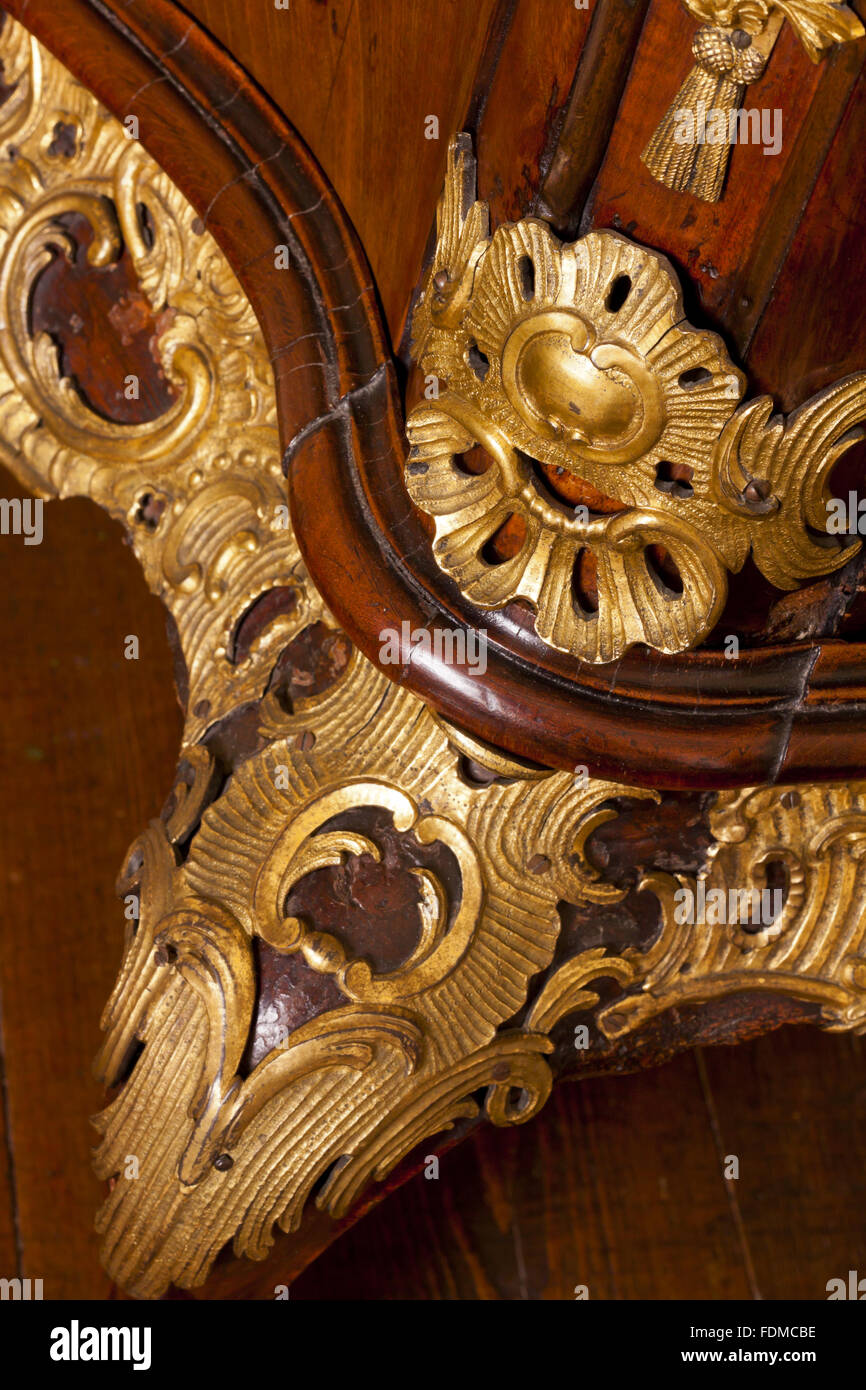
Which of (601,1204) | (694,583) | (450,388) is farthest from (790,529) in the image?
(601,1204)

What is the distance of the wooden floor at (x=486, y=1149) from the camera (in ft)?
3.30

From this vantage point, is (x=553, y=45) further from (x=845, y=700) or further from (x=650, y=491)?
(x=845, y=700)

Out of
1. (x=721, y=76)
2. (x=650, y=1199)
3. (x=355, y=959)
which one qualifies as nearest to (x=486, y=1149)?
(x=650, y=1199)

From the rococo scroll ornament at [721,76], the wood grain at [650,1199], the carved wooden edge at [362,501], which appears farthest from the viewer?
the wood grain at [650,1199]

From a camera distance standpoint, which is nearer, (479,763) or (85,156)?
(479,763)

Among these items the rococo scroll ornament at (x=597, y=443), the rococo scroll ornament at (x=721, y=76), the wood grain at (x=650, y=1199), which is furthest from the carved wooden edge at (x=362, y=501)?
the wood grain at (x=650, y=1199)

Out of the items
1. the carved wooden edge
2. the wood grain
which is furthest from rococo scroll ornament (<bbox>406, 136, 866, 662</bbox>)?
the wood grain

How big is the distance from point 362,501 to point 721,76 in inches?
10.5

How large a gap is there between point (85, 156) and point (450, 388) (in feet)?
1.54

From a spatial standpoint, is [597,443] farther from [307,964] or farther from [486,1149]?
[486,1149]

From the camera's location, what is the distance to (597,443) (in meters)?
0.61

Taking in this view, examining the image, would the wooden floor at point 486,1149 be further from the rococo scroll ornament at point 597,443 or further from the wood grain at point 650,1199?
the rococo scroll ornament at point 597,443

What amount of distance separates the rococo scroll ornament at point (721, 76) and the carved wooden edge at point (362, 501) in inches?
8.0

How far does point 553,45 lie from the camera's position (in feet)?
1.94
